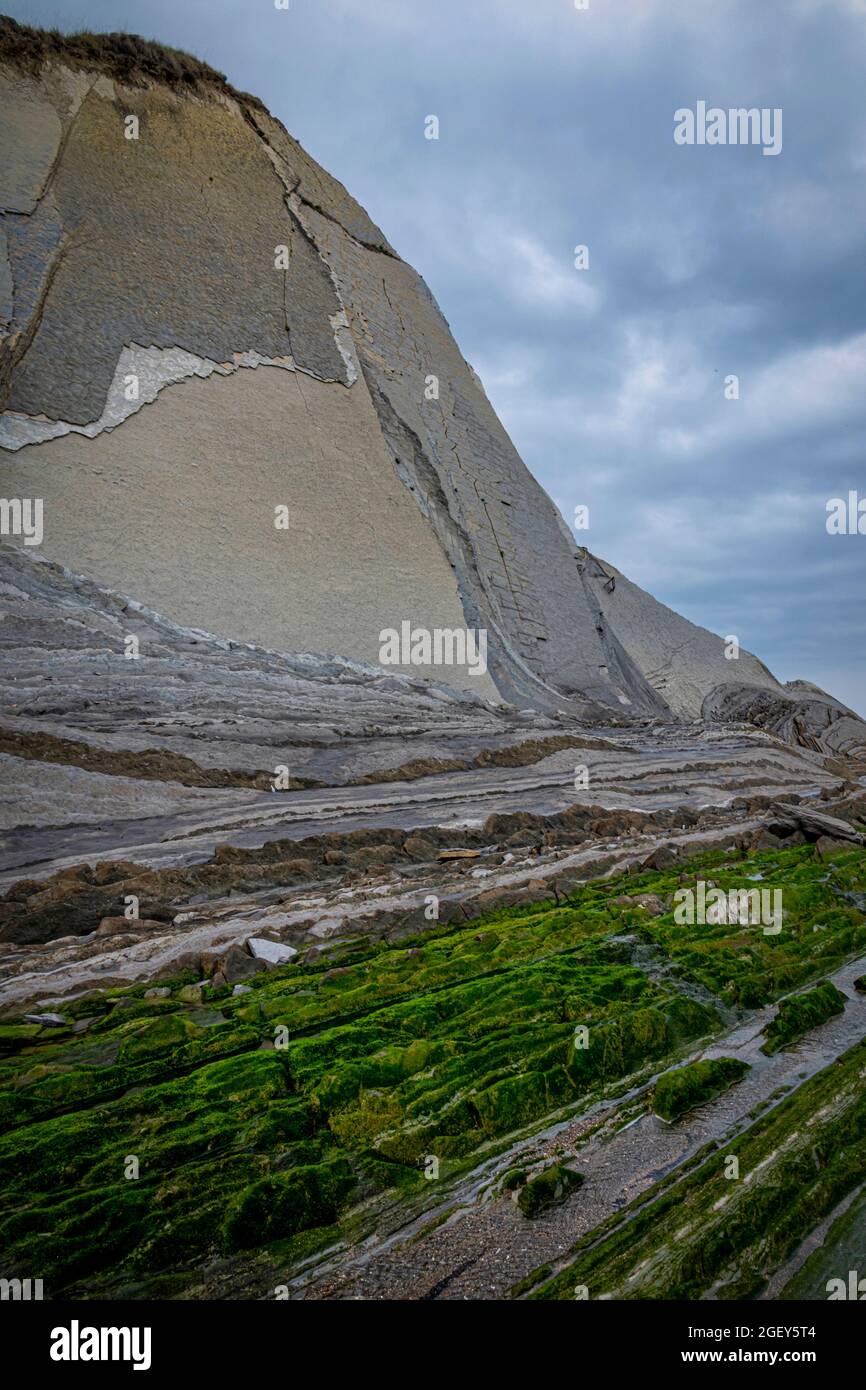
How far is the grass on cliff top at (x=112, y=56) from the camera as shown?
19.3m

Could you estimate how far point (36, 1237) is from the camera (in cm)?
238

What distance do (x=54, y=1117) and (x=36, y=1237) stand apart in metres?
0.77

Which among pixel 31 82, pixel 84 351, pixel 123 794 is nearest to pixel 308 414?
pixel 84 351

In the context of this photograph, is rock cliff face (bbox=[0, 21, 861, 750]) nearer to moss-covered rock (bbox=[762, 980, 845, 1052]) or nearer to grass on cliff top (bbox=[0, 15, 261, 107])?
grass on cliff top (bbox=[0, 15, 261, 107])

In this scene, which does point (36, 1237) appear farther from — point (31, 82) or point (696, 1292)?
point (31, 82)

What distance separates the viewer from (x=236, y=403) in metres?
17.8

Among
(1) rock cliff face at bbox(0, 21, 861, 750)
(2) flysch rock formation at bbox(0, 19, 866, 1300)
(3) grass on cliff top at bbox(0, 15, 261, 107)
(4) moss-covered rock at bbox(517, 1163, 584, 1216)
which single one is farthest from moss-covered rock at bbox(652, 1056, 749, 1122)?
(3) grass on cliff top at bbox(0, 15, 261, 107)

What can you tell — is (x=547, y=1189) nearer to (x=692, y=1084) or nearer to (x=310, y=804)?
(x=692, y=1084)

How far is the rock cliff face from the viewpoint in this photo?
15922 mm

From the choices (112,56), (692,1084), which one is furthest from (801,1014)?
(112,56)

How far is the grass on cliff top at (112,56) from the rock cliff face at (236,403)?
6 cm

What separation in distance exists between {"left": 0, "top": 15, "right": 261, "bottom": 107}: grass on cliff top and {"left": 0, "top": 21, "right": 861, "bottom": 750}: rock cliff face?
6 centimetres

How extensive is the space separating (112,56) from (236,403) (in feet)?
34.0

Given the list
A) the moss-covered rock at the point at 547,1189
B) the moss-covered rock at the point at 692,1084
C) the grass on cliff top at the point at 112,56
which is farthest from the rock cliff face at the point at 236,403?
the moss-covered rock at the point at 547,1189
